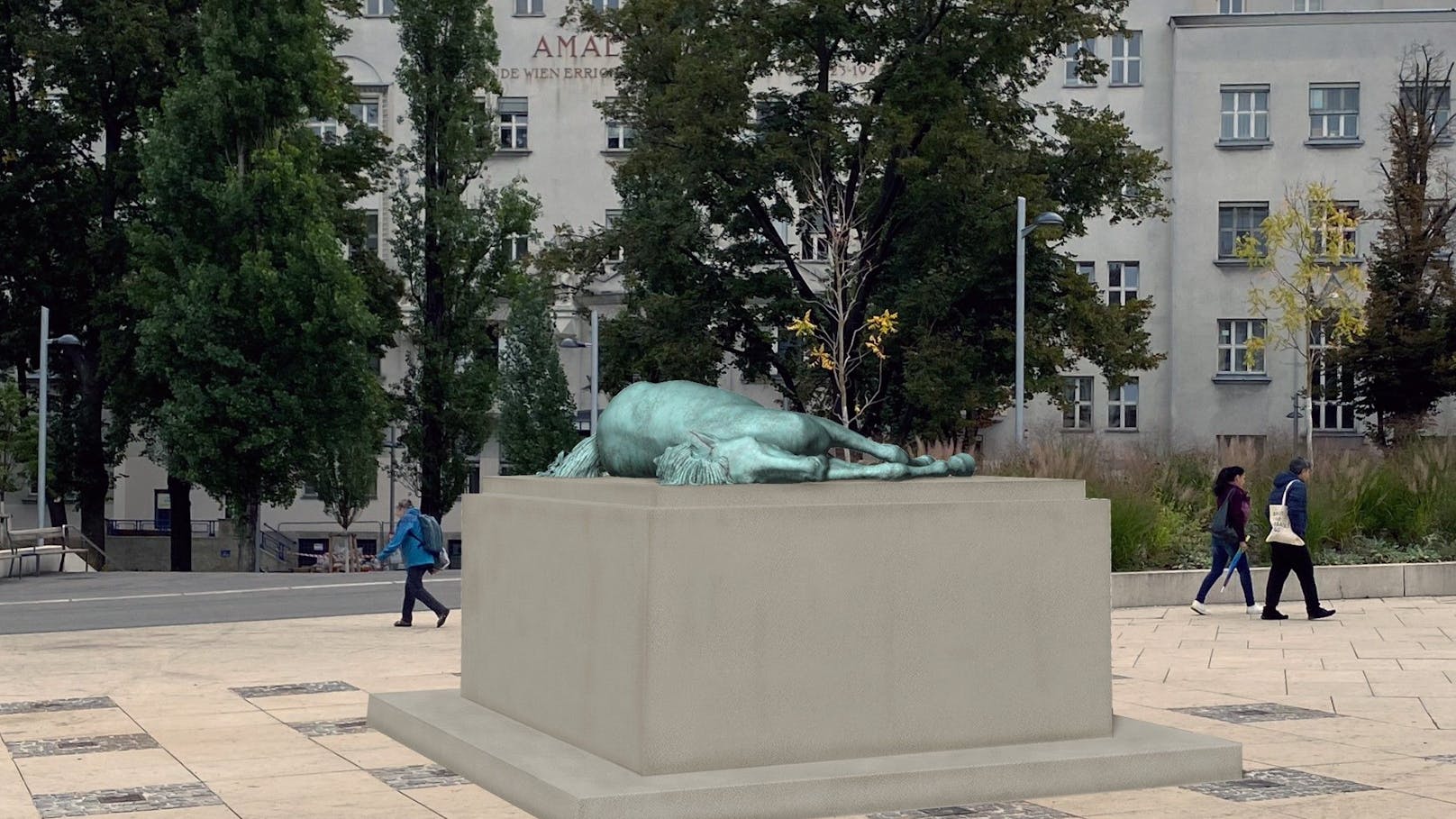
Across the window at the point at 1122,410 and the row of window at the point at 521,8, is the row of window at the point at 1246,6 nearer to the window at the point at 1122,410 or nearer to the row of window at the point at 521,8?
the window at the point at 1122,410

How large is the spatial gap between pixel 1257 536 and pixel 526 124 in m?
42.9

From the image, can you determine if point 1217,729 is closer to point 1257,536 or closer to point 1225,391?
point 1257,536

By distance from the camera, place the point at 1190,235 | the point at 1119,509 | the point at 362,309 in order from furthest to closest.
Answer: the point at 1190,235 < the point at 362,309 < the point at 1119,509

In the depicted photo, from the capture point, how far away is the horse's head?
818cm

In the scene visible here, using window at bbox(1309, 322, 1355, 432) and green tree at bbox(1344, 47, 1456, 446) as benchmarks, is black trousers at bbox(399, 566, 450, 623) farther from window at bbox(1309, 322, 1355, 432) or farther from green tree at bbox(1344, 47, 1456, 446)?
window at bbox(1309, 322, 1355, 432)

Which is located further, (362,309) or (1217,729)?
(362,309)

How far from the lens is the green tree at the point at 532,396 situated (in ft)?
176

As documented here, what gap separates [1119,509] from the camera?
69.4 feet

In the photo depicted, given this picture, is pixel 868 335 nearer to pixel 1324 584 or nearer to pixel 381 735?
pixel 1324 584

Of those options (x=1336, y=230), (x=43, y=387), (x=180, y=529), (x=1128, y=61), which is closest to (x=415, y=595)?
(x=43, y=387)

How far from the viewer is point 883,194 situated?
40.2 m

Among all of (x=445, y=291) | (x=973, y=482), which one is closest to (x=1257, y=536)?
(x=973, y=482)

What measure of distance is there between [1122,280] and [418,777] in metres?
52.3

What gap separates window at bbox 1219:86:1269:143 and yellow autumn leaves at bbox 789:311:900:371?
2210cm
